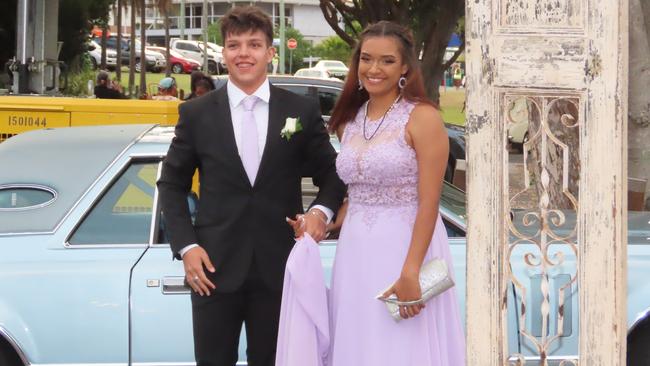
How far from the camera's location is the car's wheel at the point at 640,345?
4.92 metres

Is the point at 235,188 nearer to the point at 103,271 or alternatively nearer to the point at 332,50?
the point at 103,271

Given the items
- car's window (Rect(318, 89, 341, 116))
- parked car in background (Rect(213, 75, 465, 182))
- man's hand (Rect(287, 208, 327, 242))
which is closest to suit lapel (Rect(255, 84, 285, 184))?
man's hand (Rect(287, 208, 327, 242))

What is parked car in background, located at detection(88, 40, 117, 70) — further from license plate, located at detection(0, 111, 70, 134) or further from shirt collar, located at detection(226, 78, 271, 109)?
shirt collar, located at detection(226, 78, 271, 109)

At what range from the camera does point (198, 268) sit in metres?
3.95

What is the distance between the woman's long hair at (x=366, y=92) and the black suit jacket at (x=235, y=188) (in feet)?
0.32

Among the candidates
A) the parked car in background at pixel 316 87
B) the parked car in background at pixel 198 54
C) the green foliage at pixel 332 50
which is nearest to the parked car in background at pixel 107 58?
the parked car in background at pixel 198 54

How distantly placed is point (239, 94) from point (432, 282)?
3.25ft

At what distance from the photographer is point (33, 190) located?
5074mm

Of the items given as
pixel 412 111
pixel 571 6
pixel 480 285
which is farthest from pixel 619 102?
pixel 412 111

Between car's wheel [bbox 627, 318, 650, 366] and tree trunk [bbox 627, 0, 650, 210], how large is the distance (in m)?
5.32

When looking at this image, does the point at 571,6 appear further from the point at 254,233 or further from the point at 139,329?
the point at 139,329

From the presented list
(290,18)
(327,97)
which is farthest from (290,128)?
(290,18)

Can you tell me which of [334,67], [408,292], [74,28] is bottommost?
[408,292]

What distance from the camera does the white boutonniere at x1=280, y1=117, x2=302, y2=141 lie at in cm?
403
